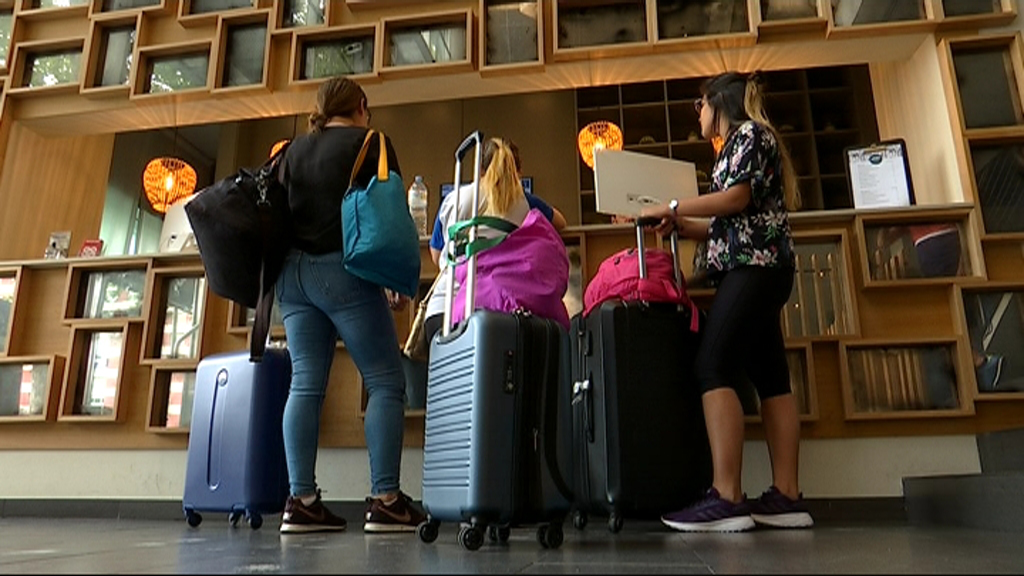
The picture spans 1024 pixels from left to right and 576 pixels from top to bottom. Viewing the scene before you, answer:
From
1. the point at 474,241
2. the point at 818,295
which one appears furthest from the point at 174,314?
the point at 818,295

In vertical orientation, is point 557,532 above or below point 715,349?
below

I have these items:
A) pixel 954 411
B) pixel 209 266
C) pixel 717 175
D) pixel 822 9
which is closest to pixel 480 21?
pixel 822 9

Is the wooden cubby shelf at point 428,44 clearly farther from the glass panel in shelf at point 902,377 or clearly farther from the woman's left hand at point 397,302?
the glass panel in shelf at point 902,377

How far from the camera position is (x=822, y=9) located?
2748 millimetres

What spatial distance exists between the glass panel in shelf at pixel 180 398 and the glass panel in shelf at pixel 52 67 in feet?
5.48

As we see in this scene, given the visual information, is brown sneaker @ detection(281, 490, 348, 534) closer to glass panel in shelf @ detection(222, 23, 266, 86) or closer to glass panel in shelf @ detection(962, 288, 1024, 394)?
glass panel in shelf @ detection(962, 288, 1024, 394)

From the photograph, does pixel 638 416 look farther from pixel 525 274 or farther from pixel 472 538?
pixel 472 538

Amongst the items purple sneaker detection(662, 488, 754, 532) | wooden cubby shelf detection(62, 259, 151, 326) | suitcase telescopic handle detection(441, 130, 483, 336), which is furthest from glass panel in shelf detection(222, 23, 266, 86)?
purple sneaker detection(662, 488, 754, 532)

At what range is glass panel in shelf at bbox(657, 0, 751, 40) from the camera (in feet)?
9.32

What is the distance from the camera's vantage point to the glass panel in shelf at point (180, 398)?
8.30ft

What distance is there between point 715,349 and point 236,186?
1.25 meters

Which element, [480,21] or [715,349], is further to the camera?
[480,21]

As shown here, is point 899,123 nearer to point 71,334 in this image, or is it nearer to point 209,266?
point 209,266

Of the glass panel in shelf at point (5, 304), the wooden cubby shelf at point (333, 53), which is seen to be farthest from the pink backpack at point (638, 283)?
the glass panel in shelf at point (5, 304)
